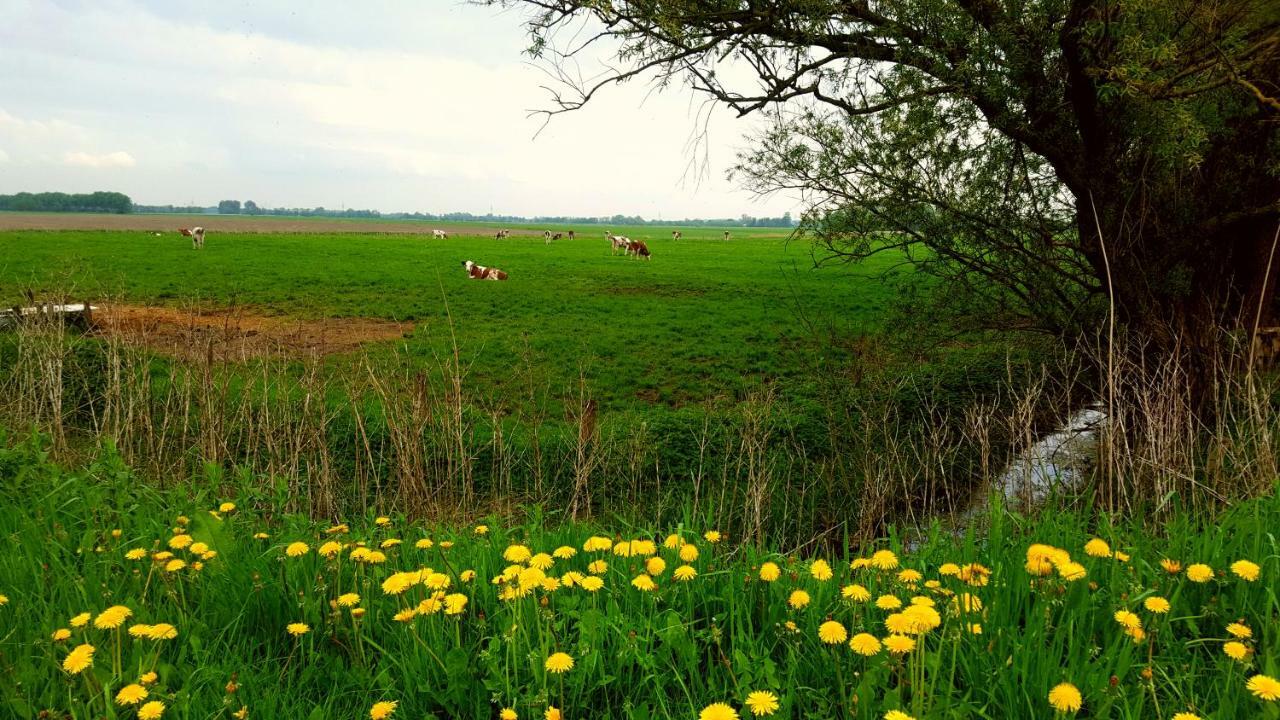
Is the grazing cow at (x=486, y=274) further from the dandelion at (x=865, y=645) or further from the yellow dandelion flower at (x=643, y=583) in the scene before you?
the dandelion at (x=865, y=645)

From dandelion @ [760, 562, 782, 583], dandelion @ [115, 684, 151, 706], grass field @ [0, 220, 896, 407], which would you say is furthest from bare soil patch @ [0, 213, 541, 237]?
dandelion @ [760, 562, 782, 583]

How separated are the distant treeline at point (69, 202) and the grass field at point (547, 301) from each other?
401 ft

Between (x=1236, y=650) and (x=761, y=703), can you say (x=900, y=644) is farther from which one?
(x=1236, y=650)

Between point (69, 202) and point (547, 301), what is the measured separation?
158m

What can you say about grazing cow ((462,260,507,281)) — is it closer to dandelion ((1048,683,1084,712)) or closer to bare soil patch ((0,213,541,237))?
dandelion ((1048,683,1084,712))

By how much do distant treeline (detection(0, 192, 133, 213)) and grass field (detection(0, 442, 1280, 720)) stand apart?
16577cm

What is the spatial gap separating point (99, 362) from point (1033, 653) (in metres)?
11.3

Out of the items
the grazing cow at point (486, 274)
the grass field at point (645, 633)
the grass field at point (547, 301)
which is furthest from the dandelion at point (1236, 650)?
the grazing cow at point (486, 274)

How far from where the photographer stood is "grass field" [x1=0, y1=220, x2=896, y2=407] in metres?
12.1

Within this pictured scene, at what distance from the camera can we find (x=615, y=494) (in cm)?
726

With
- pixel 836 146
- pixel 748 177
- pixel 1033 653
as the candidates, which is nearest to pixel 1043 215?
pixel 836 146

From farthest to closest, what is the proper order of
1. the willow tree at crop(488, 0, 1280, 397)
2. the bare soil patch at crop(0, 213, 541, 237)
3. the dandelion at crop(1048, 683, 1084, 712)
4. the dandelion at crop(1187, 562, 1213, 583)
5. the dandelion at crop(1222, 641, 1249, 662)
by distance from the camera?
the bare soil patch at crop(0, 213, 541, 237) → the willow tree at crop(488, 0, 1280, 397) → the dandelion at crop(1187, 562, 1213, 583) → the dandelion at crop(1222, 641, 1249, 662) → the dandelion at crop(1048, 683, 1084, 712)

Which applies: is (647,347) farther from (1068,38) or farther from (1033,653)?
(1033,653)

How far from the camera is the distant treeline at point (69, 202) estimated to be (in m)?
132
